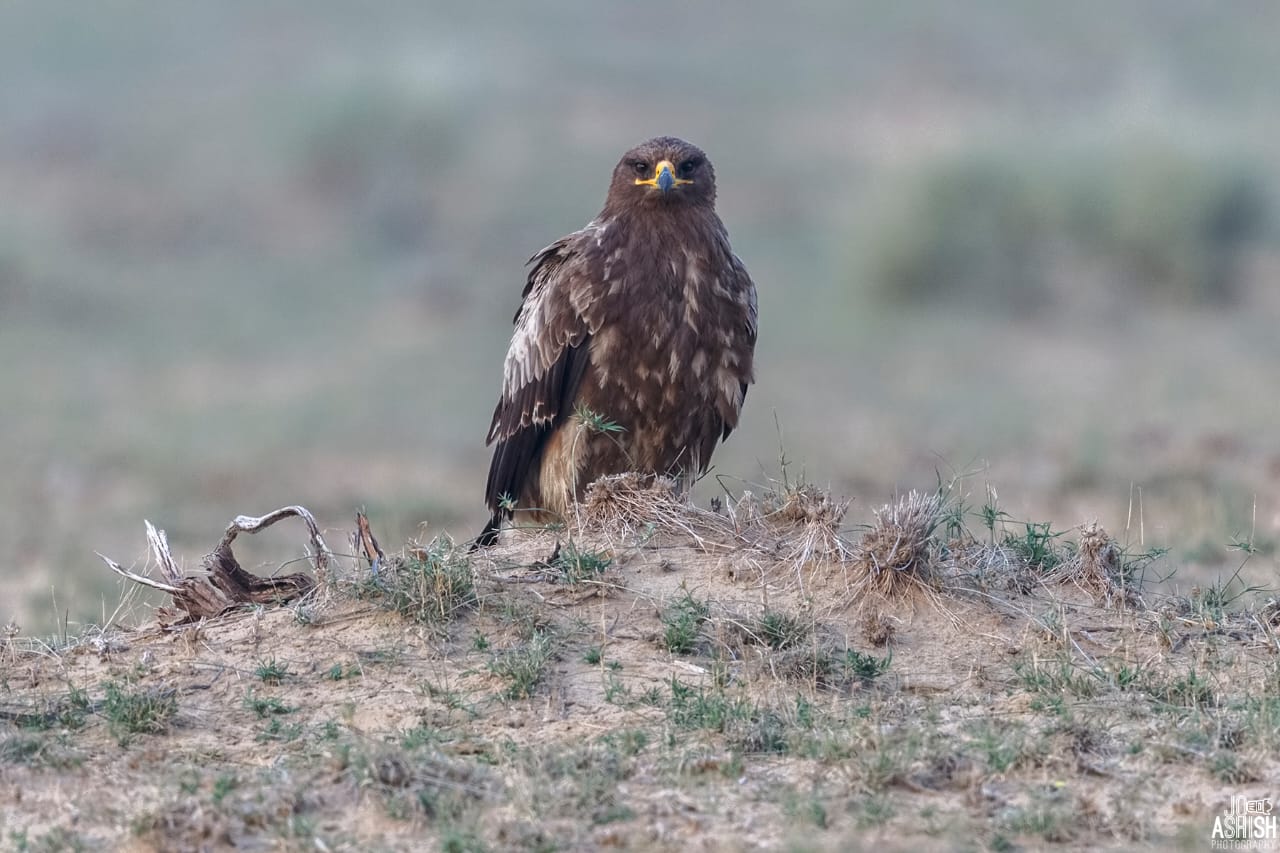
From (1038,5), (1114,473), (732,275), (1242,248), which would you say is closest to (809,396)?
(1114,473)

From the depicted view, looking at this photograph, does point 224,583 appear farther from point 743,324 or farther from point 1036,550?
point 1036,550

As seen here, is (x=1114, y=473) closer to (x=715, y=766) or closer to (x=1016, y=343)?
(x=715, y=766)

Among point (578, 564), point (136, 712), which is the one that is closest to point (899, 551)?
point (578, 564)

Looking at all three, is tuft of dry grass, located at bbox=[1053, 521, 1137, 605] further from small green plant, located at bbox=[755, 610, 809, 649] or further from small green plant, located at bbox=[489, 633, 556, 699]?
small green plant, located at bbox=[489, 633, 556, 699]

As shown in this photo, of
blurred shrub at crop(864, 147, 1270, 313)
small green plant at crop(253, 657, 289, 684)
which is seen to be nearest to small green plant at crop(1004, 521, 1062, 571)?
small green plant at crop(253, 657, 289, 684)

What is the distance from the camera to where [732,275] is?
729cm

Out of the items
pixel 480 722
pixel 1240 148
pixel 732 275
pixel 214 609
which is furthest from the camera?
pixel 1240 148

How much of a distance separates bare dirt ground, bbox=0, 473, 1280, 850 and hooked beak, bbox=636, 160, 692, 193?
156cm

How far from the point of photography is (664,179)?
23.5 ft

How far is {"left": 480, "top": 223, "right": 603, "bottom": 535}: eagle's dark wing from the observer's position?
725 cm

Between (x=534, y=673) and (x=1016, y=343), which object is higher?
(x=1016, y=343)

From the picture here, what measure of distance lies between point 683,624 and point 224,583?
1.58 metres

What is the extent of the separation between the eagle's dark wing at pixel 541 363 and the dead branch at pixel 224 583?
135cm

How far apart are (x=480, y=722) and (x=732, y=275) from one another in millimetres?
2917
